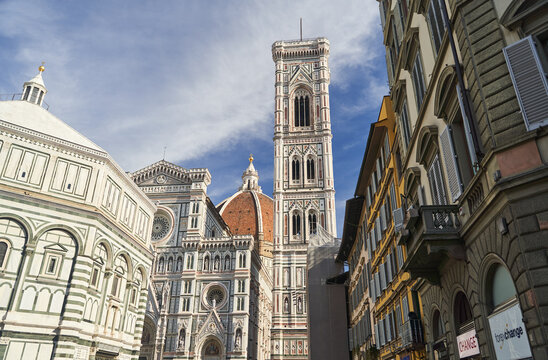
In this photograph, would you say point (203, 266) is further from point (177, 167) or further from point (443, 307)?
point (443, 307)

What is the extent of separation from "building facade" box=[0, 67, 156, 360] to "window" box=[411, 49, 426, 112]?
58.9ft

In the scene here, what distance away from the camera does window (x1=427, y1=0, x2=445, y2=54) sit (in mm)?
10492

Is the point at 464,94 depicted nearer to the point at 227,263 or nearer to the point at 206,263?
the point at 227,263

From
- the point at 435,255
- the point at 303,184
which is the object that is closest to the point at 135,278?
the point at 435,255

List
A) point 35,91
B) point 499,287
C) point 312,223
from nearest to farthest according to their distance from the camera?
point 499,287, point 35,91, point 312,223

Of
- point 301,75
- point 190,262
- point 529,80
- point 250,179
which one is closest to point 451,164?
point 529,80

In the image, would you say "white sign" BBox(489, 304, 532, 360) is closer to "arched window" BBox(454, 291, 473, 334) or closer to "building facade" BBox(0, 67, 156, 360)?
"arched window" BBox(454, 291, 473, 334)

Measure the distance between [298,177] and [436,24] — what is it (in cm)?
5196

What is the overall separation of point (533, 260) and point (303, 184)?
55.1 meters

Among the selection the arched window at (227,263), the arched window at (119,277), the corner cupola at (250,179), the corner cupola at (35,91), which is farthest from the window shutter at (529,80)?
the corner cupola at (250,179)

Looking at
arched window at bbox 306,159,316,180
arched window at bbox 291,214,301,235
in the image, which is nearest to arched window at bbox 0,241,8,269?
arched window at bbox 291,214,301,235

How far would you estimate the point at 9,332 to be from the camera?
19.0 m

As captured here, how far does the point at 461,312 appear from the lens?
10.2 metres

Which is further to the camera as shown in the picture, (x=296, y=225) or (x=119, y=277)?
(x=296, y=225)
